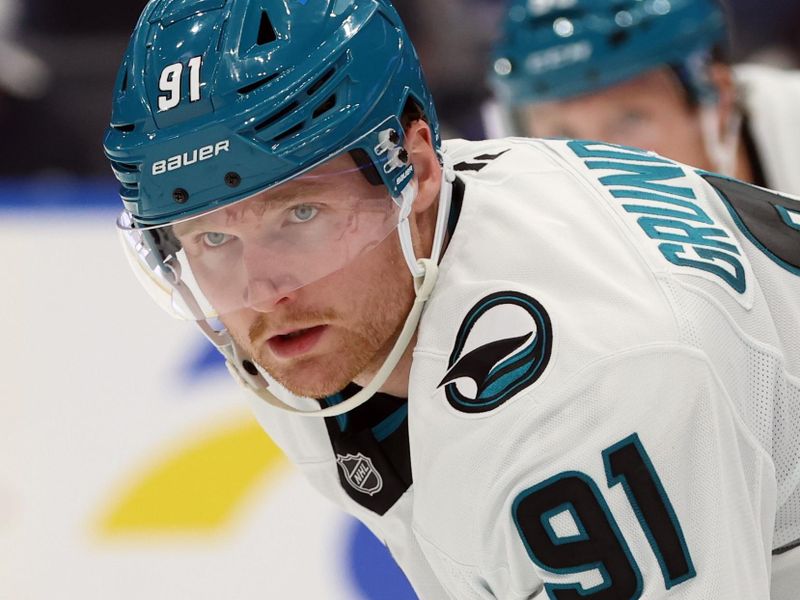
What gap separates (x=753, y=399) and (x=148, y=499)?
199cm

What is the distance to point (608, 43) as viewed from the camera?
315cm

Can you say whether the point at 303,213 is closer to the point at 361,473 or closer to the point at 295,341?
the point at 295,341

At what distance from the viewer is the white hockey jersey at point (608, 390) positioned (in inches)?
54.0

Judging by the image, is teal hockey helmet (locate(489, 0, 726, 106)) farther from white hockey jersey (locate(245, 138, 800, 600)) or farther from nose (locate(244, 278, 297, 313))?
nose (locate(244, 278, 297, 313))

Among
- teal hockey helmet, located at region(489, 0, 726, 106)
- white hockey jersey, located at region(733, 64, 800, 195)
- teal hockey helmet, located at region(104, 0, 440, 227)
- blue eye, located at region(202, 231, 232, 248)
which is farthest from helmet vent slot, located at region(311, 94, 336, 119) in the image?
white hockey jersey, located at region(733, 64, 800, 195)

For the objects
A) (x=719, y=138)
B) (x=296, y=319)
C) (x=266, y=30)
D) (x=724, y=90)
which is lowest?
(x=296, y=319)

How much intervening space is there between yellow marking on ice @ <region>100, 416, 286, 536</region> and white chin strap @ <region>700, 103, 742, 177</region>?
1401 millimetres

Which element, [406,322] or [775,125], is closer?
[406,322]

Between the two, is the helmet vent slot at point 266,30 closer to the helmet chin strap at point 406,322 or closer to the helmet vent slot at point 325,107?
the helmet vent slot at point 325,107

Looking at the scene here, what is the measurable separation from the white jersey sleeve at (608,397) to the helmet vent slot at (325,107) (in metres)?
0.24

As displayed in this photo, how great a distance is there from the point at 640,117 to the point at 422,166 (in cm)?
167

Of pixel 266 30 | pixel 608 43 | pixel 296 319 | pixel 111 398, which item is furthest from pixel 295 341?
pixel 111 398

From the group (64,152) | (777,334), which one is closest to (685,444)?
(777,334)

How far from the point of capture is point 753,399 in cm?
147
